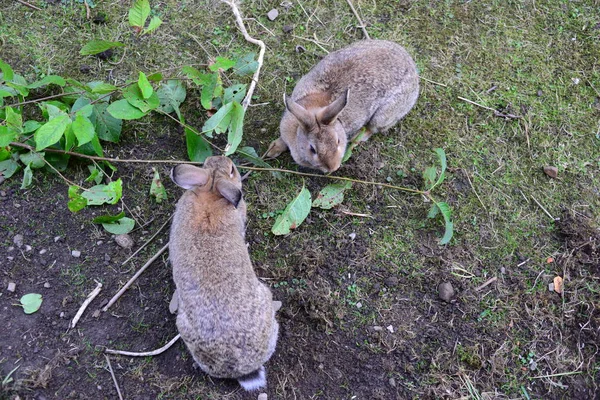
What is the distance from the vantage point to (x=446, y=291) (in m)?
3.80

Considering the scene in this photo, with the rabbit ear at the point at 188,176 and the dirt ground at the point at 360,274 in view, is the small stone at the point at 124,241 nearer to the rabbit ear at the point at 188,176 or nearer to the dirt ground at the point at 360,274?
the dirt ground at the point at 360,274

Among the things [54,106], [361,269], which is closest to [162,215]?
[54,106]

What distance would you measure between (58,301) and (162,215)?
93cm

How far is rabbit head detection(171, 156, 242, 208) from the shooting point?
10.9 feet

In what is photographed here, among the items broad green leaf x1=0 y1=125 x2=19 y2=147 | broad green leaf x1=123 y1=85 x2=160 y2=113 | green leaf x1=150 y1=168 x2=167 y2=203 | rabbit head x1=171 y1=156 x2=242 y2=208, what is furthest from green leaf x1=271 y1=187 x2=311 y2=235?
broad green leaf x1=0 y1=125 x2=19 y2=147

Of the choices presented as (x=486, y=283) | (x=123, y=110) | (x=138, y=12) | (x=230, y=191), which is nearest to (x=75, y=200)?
(x=123, y=110)

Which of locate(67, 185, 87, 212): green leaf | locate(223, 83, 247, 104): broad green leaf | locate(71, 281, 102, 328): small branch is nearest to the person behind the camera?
locate(67, 185, 87, 212): green leaf

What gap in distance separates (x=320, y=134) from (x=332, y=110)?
8.2 inches

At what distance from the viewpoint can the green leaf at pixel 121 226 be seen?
375 centimetres

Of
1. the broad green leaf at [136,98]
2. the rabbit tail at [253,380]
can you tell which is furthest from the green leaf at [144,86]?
the rabbit tail at [253,380]

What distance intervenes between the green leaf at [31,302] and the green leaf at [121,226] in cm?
64

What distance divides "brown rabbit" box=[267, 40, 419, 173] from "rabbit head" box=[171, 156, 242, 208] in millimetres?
626

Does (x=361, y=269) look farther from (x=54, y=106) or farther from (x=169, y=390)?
(x=54, y=106)

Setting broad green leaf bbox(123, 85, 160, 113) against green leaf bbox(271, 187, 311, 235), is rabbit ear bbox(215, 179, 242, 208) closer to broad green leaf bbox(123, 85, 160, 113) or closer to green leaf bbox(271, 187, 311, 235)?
green leaf bbox(271, 187, 311, 235)
